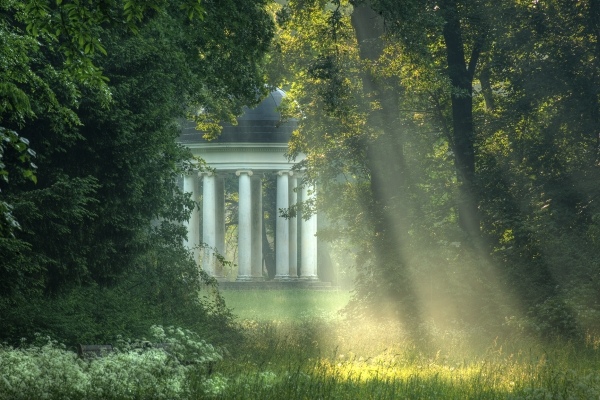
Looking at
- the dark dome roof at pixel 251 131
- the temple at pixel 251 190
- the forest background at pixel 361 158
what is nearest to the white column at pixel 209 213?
the temple at pixel 251 190

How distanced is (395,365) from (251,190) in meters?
54.1

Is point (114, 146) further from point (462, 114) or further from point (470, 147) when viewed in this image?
point (462, 114)

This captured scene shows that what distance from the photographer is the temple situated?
70.9 meters

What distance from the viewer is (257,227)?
2906 inches

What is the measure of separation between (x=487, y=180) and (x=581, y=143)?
102 inches

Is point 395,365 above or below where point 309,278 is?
below

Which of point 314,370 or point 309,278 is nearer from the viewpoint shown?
point 314,370

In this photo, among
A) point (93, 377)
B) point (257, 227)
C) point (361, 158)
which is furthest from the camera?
point (257, 227)

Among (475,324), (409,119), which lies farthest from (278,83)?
(475,324)

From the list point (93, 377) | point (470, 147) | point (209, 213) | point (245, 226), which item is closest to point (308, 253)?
point (245, 226)

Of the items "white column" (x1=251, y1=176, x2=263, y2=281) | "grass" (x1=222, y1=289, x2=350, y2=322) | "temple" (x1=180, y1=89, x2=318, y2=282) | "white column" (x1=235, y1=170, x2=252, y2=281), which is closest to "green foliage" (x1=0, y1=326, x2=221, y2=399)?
"grass" (x1=222, y1=289, x2=350, y2=322)

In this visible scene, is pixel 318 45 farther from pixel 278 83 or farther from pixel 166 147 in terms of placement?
pixel 166 147

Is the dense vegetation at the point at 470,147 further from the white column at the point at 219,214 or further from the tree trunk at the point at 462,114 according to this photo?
the white column at the point at 219,214

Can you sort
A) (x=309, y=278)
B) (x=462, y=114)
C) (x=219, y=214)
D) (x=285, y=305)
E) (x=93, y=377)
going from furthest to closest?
(x=219, y=214)
(x=309, y=278)
(x=285, y=305)
(x=462, y=114)
(x=93, y=377)
